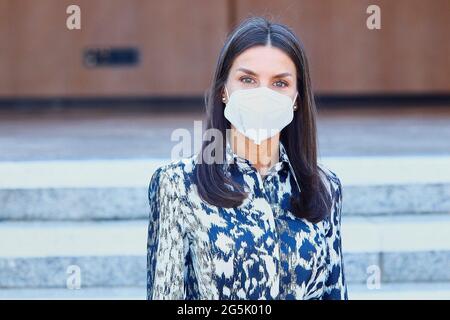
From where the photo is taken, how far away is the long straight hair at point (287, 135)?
82.7 inches

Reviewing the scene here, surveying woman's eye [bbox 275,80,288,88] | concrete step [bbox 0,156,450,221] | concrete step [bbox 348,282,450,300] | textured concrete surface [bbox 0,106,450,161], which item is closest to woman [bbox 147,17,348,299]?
woman's eye [bbox 275,80,288,88]

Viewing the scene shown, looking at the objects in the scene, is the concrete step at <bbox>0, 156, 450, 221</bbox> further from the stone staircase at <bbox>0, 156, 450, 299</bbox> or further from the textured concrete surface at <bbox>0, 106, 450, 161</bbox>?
the textured concrete surface at <bbox>0, 106, 450, 161</bbox>

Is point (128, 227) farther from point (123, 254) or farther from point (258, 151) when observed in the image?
point (258, 151)

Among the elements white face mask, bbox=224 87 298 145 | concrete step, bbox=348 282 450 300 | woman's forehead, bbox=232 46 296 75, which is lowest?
concrete step, bbox=348 282 450 300

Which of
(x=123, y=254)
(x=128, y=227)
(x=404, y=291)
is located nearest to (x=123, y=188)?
(x=128, y=227)

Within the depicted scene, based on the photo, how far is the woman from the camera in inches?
82.1

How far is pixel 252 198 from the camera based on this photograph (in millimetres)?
2141

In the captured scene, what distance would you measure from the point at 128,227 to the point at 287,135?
71.0 inches

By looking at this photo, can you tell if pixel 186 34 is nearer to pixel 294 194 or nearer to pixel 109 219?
pixel 109 219

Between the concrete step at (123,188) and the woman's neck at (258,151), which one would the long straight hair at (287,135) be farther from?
the concrete step at (123,188)

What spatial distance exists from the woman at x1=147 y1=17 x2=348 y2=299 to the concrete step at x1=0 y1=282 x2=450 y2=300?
1.53 metres

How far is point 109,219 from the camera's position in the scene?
4.11 meters

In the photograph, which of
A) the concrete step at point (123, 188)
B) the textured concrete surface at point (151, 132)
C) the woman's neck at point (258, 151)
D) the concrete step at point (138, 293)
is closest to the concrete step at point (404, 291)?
the concrete step at point (138, 293)

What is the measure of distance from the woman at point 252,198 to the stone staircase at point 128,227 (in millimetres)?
1569
